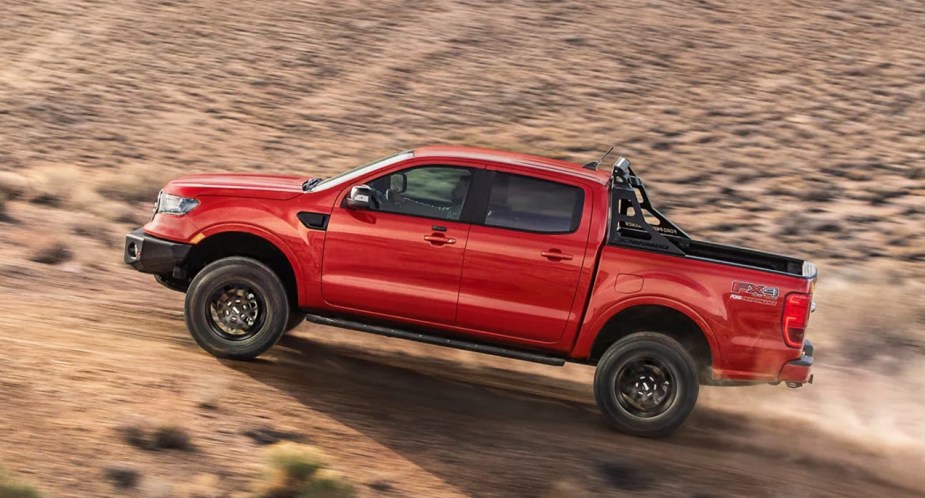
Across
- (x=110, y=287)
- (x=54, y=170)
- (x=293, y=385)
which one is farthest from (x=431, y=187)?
(x=54, y=170)

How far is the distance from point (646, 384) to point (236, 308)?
314 cm

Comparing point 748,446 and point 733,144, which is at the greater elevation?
point 733,144

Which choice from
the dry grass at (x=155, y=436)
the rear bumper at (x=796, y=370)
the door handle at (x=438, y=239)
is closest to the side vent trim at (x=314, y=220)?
the door handle at (x=438, y=239)

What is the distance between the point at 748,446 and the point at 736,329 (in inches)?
47.7

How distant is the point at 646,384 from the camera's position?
25.1 feet

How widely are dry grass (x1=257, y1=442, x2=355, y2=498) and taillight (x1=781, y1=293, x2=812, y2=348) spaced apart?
3.34 meters

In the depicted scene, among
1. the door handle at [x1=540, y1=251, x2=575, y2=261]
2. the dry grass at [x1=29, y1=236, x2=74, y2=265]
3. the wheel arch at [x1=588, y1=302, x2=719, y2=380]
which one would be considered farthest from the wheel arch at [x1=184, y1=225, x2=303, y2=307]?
the dry grass at [x1=29, y1=236, x2=74, y2=265]

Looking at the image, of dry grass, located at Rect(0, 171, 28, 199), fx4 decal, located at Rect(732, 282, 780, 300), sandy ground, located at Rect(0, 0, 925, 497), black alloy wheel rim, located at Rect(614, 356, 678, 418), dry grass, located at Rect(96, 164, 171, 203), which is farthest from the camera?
dry grass, located at Rect(96, 164, 171, 203)

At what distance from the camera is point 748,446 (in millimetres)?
8031

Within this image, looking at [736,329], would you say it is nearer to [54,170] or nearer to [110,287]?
[110,287]

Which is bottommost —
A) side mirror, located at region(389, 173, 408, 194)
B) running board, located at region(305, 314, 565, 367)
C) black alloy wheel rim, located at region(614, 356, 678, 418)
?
black alloy wheel rim, located at region(614, 356, 678, 418)

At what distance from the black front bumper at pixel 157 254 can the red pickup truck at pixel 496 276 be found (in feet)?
0.03

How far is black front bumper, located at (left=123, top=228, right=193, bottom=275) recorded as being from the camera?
7.71 m

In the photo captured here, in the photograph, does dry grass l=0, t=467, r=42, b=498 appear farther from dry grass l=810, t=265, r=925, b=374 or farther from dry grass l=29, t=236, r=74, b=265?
dry grass l=810, t=265, r=925, b=374
